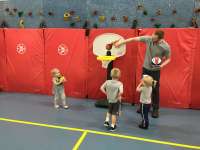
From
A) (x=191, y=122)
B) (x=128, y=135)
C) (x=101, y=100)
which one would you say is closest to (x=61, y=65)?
(x=101, y=100)

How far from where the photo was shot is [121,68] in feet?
21.4

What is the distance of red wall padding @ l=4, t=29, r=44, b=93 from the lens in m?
7.15

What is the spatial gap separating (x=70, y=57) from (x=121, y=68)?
146cm

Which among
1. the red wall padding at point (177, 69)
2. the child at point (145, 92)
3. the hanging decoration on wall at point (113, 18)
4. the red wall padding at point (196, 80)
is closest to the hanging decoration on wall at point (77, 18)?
the hanging decoration on wall at point (113, 18)

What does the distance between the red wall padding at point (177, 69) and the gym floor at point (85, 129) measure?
309 millimetres

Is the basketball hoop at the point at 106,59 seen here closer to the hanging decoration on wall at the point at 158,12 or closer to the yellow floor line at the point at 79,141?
the yellow floor line at the point at 79,141

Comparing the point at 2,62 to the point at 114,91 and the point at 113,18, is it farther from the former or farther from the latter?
the point at 114,91

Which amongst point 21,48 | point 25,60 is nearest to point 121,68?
point 25,60

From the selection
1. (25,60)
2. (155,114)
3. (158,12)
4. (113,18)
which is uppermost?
(158,12)

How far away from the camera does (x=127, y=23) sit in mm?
8930

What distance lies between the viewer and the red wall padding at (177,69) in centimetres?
591

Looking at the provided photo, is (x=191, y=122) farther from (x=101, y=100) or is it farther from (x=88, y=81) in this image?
(x=88, y=81)

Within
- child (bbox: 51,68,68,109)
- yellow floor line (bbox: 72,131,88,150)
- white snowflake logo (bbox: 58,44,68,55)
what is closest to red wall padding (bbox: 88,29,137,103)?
white snowflake logo (bbox: 58,44,68,55)

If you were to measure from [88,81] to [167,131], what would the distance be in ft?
8.98
